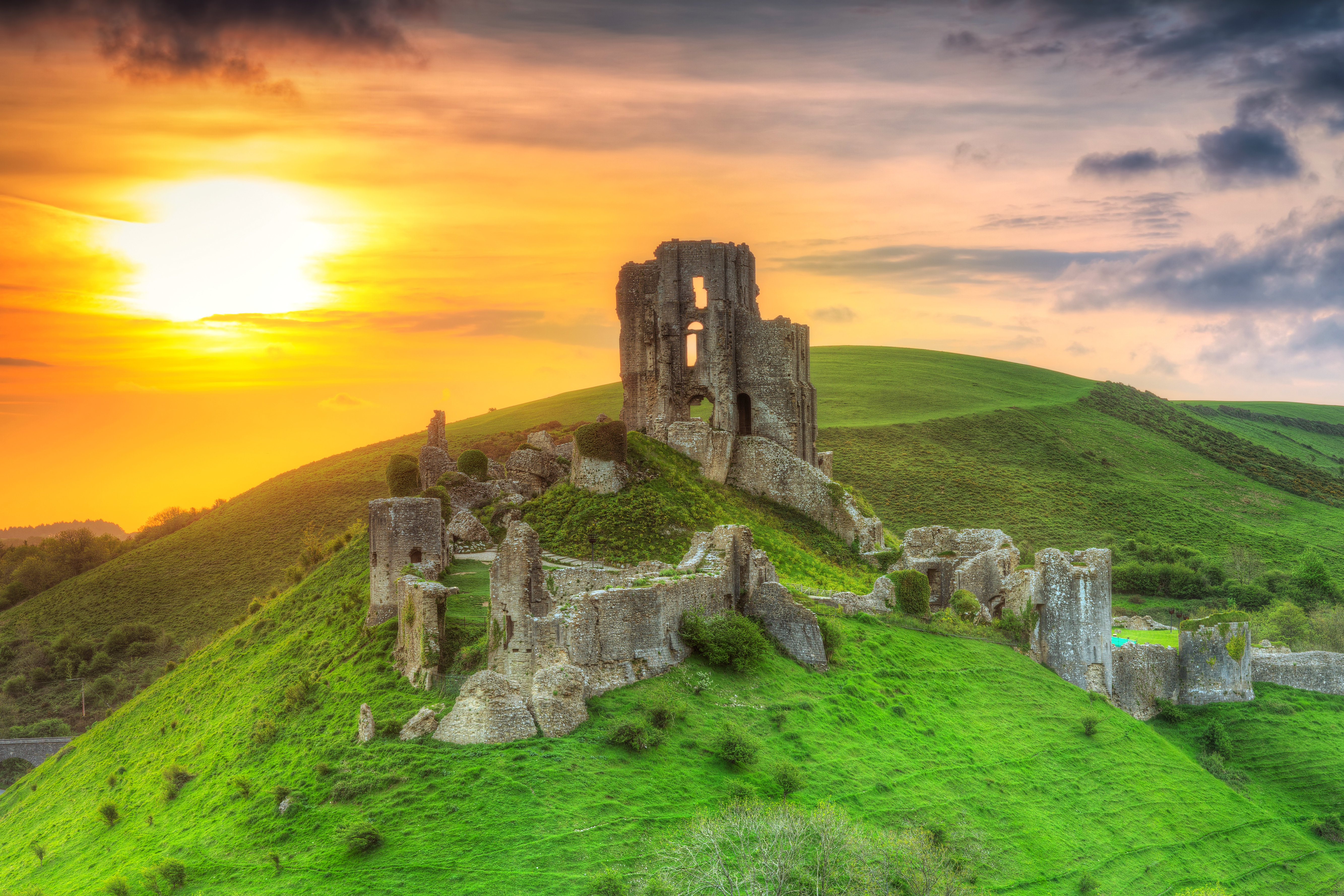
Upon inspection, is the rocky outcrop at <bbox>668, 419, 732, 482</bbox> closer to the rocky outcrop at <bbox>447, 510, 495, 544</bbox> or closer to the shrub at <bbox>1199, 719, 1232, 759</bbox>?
the rocky outcrop at <bbox>447, 510, 495, 544</bbox>

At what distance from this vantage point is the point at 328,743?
26609 mm

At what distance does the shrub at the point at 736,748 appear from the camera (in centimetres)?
2567

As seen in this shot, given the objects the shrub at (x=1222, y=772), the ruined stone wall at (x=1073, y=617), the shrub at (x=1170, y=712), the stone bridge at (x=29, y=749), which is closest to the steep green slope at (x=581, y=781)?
the shrub at (x=1222, y=772)

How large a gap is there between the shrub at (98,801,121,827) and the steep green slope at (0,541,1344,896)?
26 centimetres

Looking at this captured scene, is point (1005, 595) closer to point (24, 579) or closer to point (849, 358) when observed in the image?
point (24, 579)

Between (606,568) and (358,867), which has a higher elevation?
(606,568)

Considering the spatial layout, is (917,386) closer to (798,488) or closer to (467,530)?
(798,488)

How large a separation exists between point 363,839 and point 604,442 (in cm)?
3110

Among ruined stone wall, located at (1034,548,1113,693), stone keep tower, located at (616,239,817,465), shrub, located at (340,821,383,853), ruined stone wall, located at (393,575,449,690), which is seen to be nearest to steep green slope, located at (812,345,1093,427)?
stone keep tower, located at (616,239,817,465)

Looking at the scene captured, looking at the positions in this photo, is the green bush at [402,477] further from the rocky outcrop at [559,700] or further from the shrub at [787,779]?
the shrub at [787,779]

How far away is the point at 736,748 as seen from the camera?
2573cm

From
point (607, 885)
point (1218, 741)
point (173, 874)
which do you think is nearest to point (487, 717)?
point (607, 885)

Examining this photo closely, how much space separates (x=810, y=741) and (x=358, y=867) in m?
12.9

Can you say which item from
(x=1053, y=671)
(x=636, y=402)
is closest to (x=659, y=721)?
(x=1053, y=671)
